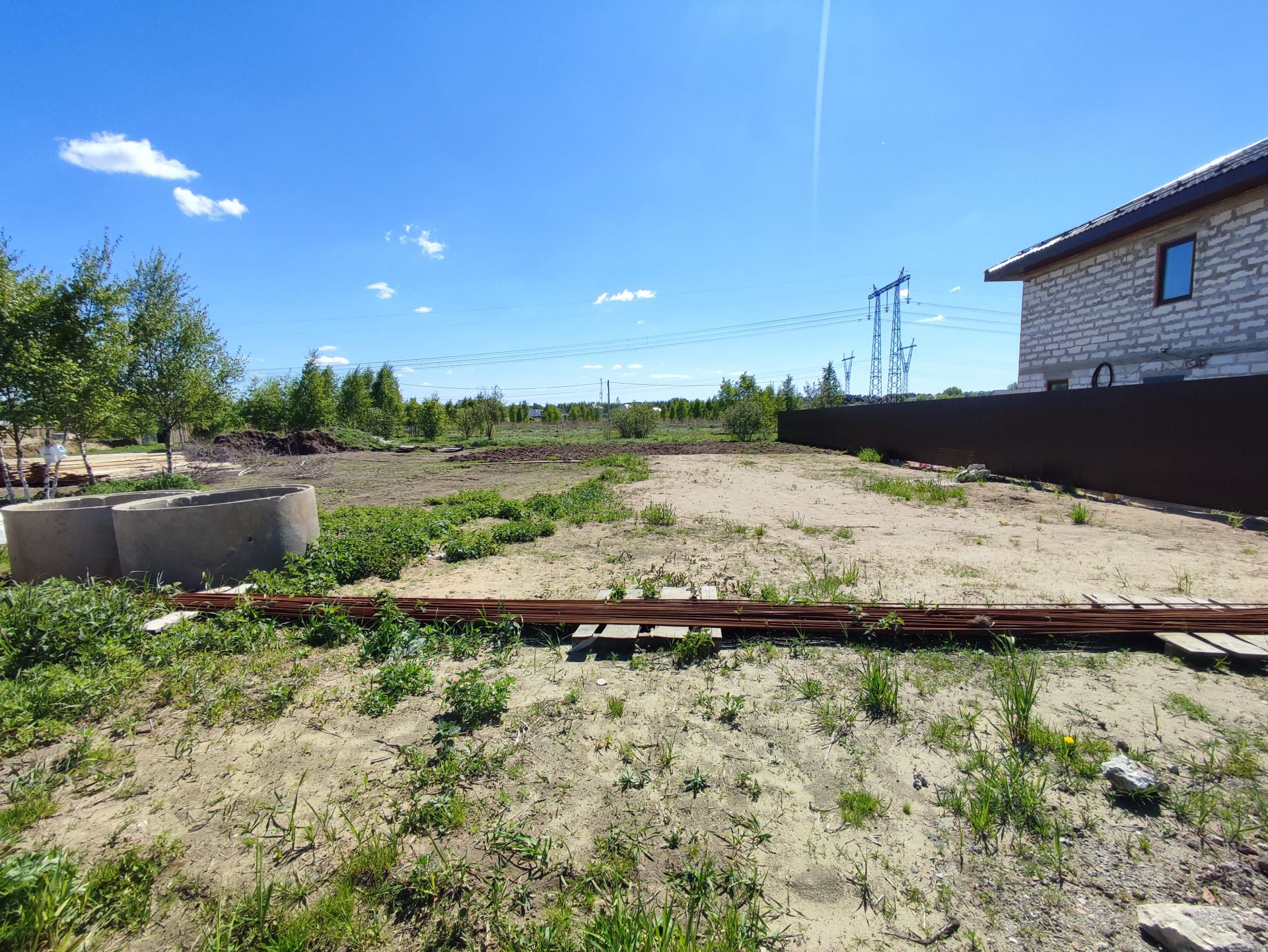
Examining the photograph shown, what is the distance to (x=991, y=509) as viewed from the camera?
28.2 feet

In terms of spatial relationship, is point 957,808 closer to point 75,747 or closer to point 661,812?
point 661,812

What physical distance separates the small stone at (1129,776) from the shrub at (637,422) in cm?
2954

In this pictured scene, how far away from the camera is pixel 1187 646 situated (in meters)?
3.28

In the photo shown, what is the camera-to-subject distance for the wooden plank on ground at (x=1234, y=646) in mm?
3176

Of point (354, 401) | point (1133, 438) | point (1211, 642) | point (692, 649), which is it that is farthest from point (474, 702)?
point (354, 401)

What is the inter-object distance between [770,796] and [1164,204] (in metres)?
13.5

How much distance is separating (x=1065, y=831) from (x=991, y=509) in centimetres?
791

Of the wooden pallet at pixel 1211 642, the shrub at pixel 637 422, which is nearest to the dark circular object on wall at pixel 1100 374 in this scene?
the wooden pallet at pixel 1211 642

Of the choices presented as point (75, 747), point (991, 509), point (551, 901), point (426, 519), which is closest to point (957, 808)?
point (551, 901)

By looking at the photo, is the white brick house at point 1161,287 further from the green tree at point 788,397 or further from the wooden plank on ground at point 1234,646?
the green tree at point 788,397

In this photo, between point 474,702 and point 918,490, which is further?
point 918,490

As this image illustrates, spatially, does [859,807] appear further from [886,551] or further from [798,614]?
[886,551]

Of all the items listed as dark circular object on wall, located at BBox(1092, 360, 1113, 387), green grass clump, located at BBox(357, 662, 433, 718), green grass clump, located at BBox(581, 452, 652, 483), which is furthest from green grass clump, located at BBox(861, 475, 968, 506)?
green grass clump, located at BBox(357, 662, 433, 718)

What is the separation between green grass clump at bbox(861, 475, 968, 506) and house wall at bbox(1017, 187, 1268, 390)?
4591mm
